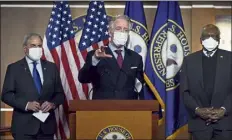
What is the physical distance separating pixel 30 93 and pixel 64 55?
3.95 feet

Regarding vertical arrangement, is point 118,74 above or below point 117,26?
below

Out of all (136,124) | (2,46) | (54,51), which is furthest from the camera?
(2,46)

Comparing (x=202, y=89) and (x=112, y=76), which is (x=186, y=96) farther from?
(x=112, y=76)

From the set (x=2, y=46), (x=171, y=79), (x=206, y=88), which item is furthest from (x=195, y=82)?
(x=2, y=46)

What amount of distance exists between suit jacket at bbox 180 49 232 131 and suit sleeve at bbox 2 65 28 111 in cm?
138

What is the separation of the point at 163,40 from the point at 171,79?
0.45 meters

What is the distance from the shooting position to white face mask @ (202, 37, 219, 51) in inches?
154

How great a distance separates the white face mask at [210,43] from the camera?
12.8ft

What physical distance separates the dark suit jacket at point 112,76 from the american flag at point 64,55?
1.59m

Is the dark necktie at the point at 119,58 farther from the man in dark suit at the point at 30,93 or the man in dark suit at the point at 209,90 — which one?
the man in dark suit at the point at 30,93

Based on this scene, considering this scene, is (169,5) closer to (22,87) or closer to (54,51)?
(54,51)

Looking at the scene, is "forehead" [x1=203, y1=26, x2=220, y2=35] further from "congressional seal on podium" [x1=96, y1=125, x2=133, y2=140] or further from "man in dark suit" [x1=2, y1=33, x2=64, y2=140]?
"congressional seal on podium" [x1=96, y1=125, x2=133, y2=140]

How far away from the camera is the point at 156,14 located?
17.5 ft

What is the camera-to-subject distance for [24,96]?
4.06 m
